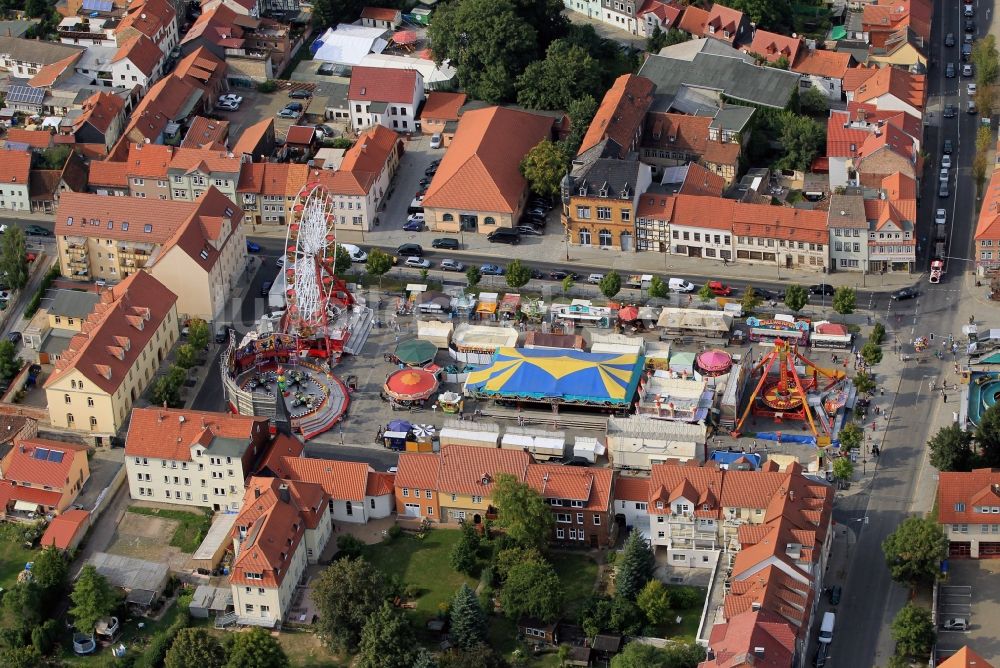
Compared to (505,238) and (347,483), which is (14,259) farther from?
(347,483)

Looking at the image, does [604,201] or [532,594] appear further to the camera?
[604,201]

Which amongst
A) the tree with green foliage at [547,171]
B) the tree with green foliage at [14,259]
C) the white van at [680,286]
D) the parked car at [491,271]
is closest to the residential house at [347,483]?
the parked car at [491,271]

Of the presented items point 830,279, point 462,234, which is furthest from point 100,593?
point 830,279

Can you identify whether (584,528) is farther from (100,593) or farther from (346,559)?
(100,593)

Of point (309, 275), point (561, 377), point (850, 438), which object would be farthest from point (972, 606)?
point (309, 275)

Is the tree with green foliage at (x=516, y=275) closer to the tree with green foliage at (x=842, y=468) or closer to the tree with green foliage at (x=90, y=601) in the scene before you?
the tree with green foliage at (x=842, y=468)

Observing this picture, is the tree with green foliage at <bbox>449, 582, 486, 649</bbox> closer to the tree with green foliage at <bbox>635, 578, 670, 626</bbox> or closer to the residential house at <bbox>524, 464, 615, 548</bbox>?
the tree with green foliage at <bbox>635, 578, 670, 626</bbox>
